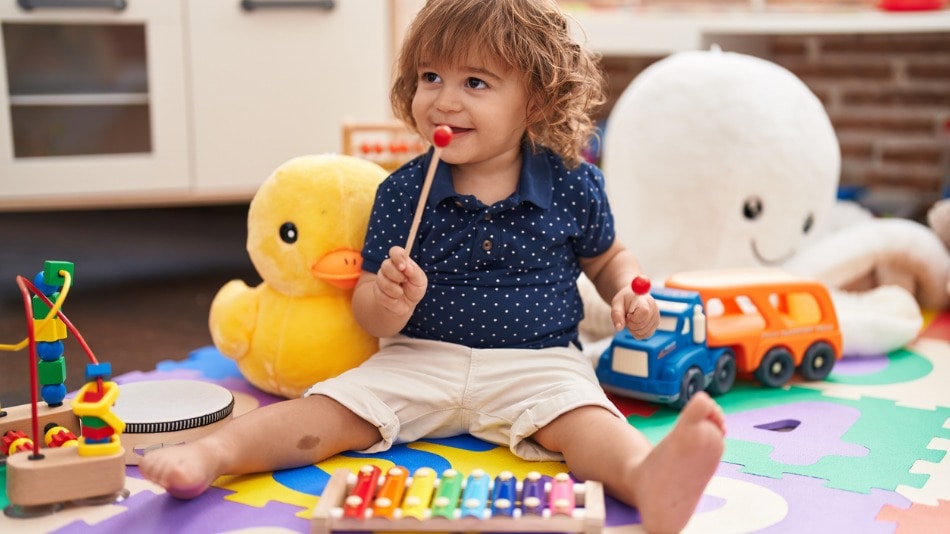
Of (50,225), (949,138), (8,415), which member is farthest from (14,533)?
(949,138)

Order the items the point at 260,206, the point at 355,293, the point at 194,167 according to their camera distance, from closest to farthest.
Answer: the point at 355,293 < the point at 260,206 < the point at 194,167

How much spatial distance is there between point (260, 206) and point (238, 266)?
88 centimetres

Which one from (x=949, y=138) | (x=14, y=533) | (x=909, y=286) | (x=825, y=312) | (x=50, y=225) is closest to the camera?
(x=14, y=533)

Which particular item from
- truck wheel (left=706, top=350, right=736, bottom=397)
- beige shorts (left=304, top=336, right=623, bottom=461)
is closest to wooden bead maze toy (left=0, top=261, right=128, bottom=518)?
beige shorts (left=304, top=336, right=623, bottom=461)

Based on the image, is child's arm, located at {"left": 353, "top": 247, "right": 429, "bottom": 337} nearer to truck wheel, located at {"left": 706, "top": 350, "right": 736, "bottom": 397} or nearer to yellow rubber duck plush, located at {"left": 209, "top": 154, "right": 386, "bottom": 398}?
yellow rubber duck plush, located at {"left": 209, "top": 154, "right": 386, "bottom": 398}

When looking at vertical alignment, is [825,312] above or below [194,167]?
below

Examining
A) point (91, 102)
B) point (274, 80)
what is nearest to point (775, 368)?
point (274, 80)

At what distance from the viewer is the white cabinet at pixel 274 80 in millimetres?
1783

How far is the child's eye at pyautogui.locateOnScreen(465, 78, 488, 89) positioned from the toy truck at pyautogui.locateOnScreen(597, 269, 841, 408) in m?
0.35

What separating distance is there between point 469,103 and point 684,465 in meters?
0.45

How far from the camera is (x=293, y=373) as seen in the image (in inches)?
45.1

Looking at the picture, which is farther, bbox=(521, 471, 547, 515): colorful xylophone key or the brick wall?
the brick wall

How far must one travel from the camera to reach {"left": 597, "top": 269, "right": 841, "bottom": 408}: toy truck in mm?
1133

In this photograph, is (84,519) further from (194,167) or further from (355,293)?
(194,167)
